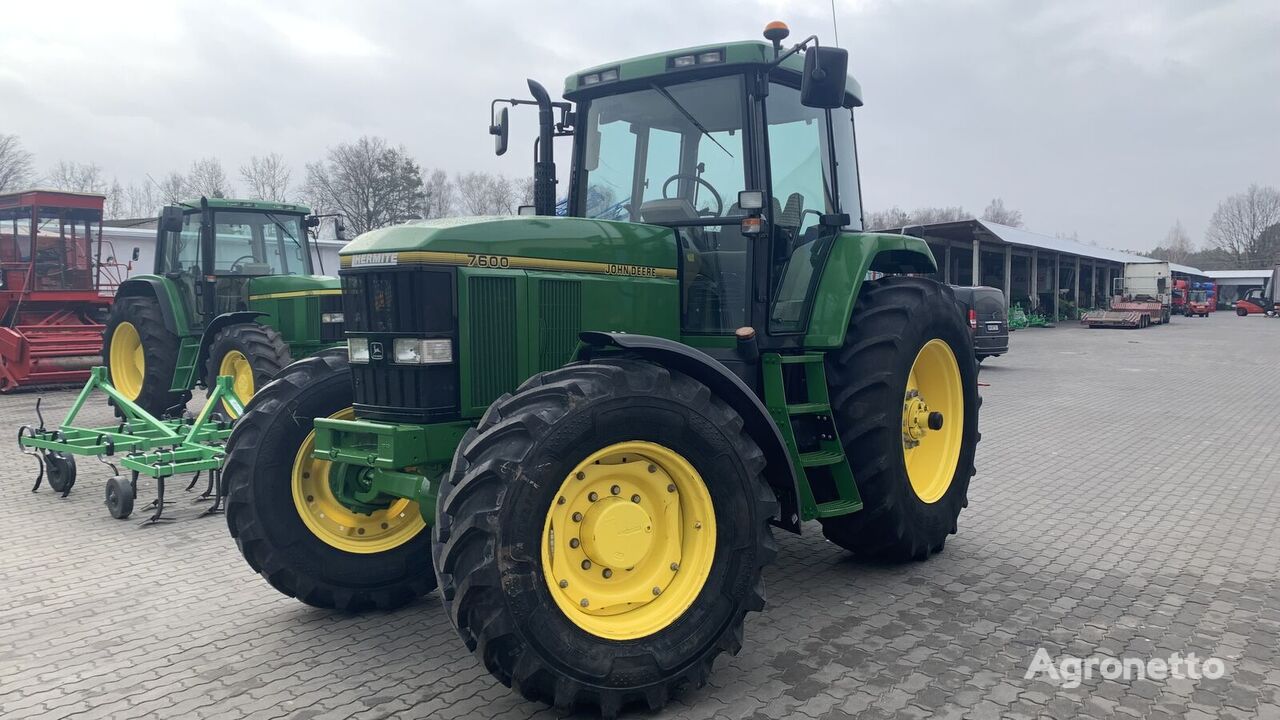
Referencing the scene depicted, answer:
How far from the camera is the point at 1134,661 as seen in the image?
3762 millimetres

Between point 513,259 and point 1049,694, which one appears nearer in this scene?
point 1049,694

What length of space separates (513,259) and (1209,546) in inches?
186

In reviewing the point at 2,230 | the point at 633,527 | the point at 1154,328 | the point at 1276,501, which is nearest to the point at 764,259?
the point at 633,527

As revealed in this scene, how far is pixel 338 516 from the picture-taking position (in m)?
4.46

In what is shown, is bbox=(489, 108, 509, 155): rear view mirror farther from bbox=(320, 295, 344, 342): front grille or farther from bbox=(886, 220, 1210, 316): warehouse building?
bbox=(886, 220, 1210, 316): warehouse building

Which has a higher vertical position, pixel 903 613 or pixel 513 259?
pixel 513 259

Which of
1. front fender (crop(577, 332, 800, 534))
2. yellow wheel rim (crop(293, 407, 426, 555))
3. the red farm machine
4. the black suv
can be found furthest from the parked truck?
yellow wheel rim (crop(293, 407, 426, 555))

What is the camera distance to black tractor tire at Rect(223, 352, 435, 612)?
13.8ft

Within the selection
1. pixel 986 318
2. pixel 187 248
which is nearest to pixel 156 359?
pixel 187 248

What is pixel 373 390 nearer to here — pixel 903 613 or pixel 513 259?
pixel 513 259

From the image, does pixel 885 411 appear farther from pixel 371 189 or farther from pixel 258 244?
pixel 371 189

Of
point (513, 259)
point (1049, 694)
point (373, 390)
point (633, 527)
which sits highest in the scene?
point (513, 259)

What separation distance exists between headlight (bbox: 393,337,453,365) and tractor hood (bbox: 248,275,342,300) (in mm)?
6725

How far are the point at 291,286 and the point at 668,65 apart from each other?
23.7ft
